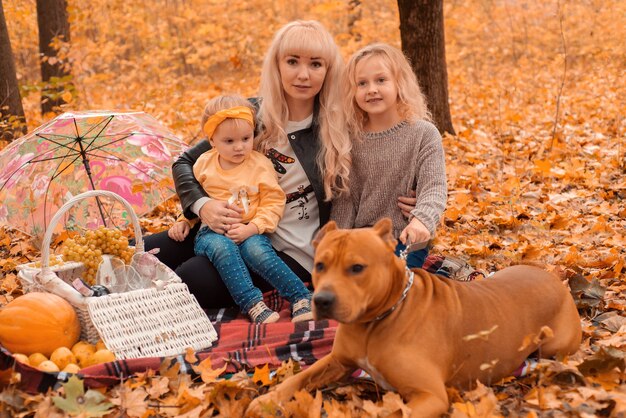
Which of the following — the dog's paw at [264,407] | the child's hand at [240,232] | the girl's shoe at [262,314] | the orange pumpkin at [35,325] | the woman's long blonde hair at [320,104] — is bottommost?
the girl's shoe at [262,314]

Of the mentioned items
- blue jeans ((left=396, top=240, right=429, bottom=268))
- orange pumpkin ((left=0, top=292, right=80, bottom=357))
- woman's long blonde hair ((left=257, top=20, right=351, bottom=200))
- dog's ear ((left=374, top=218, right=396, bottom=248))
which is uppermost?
woman's long blonde hair ((left=257, top=20, right=351, bottom=200))

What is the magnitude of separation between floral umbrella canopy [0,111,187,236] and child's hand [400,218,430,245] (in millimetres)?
1966

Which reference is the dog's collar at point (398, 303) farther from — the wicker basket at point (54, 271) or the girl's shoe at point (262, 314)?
the wicker basket at point (54, 271)

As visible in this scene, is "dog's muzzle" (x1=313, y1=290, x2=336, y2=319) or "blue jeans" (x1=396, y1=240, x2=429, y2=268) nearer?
"dog's muzzle" (x1=313, y1=290, x2=336, y2=319)

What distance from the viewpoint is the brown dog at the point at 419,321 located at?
7.77 feet

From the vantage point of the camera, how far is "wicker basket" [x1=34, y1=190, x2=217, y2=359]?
3170 millimetres

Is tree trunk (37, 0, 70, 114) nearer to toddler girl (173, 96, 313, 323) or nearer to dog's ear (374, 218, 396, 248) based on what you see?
toddler girl (173, 96, 313, 323)

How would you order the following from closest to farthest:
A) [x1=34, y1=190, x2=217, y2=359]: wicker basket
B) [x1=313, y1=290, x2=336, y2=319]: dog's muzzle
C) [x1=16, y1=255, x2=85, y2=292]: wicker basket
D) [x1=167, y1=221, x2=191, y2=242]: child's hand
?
[x1=313, y1=290, x2=336, y2=319]: dog's muzzle
[x1=34, y1=190, x2=217, y2=359]: wicker basket
[x1=16, y1=255, x2=85, y2=292]: wicker basket
[x1=167, y1=221, x2=191, y2=242]: child's hand

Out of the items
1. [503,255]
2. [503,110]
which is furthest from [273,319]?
[503,110]

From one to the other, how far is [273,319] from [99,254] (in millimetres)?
1032

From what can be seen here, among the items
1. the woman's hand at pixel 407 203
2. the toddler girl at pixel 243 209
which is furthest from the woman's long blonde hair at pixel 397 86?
the toddler girl at pixel 243 209

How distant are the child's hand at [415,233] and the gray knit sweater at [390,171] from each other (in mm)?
464

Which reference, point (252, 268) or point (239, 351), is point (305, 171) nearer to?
point (252, 268)

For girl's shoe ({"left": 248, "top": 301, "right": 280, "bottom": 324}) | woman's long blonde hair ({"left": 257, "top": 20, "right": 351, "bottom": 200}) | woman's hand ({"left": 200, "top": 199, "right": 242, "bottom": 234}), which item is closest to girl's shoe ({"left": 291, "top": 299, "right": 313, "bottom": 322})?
girl's shoe ({"left": 248, "top": 301, "right": 280, "bottom": 324})
